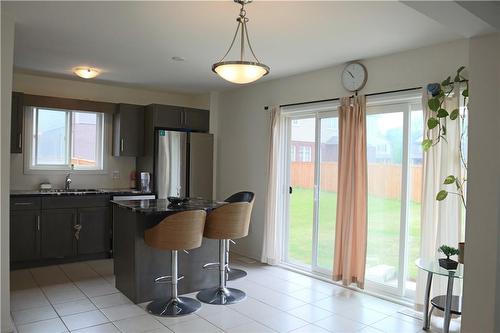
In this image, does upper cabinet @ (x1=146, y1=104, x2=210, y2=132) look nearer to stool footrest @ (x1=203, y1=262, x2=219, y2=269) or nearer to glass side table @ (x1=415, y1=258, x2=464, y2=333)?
stool footrest @ (x1=203, y1=262, x2=219, y2=269)

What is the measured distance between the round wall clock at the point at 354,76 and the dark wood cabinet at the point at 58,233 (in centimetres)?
398

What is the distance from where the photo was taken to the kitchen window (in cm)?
559

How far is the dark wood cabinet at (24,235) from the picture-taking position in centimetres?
487

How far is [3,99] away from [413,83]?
3692 millimetres

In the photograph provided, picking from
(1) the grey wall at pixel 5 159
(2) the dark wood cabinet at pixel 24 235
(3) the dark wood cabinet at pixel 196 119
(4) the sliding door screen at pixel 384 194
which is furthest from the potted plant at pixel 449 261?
(2) the dark wood cabinet at pixel 24 235

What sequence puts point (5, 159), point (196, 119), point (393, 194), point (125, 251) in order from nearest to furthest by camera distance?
point (5, 159) → point (125, 251) → point (393, 194) → point (196, 119)

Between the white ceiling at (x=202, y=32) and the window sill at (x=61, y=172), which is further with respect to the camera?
the window sill at (x=61, y=172)

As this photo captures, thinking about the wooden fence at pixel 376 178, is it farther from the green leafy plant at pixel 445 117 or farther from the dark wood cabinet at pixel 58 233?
the dark wood cabinet at pixel 58 233

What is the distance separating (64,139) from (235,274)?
3360 mm

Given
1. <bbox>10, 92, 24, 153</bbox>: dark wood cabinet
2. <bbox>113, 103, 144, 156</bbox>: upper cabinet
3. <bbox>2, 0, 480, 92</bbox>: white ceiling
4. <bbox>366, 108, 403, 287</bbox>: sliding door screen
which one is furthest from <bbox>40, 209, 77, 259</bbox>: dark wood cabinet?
<bbox>366, 108, 403, 287</bbox>: sliding door screen

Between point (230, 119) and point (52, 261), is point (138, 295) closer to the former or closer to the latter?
point (52, 261)

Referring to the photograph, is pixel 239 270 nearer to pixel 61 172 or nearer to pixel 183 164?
pixel 183 164

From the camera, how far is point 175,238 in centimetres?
343

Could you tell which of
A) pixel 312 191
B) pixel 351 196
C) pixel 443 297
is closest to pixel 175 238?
pixel 351 196
